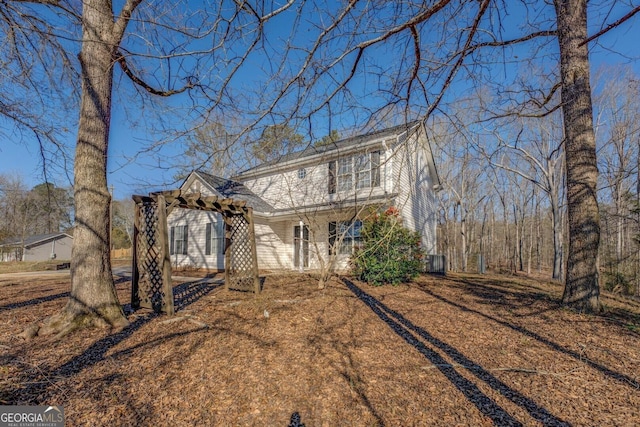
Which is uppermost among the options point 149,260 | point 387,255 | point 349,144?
point 349,144

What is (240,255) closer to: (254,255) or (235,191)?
(254,255)

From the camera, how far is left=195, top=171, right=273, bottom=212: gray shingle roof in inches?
504

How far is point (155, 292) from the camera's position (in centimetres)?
529

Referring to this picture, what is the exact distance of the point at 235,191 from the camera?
44.8ft

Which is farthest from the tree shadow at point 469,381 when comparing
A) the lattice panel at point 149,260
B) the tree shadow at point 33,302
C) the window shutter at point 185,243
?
the window shutter at point 185,243

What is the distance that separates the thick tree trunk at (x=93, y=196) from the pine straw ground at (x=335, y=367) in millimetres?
449

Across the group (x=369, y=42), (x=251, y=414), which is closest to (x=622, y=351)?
(x=251, y=414)

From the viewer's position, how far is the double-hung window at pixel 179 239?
14.1 meters

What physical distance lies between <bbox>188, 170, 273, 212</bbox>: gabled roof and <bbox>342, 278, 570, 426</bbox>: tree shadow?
8904mm

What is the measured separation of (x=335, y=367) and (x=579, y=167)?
212 inches

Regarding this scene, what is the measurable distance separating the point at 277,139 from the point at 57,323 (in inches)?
152

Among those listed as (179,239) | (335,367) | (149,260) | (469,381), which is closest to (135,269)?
(149,260)

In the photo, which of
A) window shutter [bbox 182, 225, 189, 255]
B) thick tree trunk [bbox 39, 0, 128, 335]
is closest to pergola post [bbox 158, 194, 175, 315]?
thick tree trunk [bbox 39, 0, 128, 335]

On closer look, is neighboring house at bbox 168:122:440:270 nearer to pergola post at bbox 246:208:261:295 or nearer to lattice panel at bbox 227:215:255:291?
lattice panel at bbox 227:215:255:291
